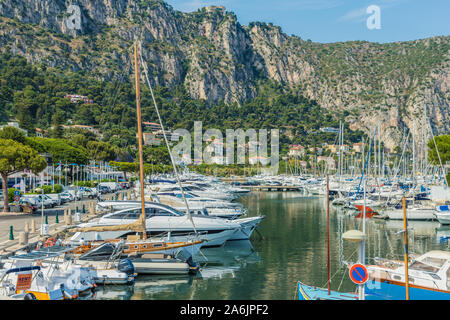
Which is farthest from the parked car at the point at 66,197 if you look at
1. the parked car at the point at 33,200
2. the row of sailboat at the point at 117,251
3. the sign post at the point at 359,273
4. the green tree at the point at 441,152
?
the green tree at the point at 441,152

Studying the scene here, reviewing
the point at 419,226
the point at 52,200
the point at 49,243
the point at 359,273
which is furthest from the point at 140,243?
the point at 419,226

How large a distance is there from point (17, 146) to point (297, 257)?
88.5ft

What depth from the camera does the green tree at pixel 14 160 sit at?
38812 millimetres

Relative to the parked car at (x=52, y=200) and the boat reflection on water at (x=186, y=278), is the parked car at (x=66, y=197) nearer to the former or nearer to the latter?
Result: the parked car at (x=52, y=200)

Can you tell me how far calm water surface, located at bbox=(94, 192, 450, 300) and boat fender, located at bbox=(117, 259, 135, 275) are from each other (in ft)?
2.49

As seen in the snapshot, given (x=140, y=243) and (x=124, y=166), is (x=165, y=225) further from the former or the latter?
(x=124, y=166)

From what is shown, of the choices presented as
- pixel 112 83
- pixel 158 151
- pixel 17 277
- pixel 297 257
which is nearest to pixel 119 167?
pixel 158 151

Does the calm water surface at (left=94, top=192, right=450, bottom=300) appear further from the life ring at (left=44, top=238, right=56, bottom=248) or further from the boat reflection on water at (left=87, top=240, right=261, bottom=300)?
the life ring at (left=44, top=238, right=56, bottom=248)

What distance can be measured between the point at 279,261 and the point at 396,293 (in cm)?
1174

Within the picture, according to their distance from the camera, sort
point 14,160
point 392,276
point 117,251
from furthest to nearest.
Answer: point 14,160 → point 117,251 → point 392,276

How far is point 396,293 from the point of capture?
17.2 meters

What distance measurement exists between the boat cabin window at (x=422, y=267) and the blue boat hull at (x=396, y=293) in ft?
3.07

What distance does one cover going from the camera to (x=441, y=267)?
17.1m

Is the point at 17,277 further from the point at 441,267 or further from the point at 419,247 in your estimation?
the point at 419,247
